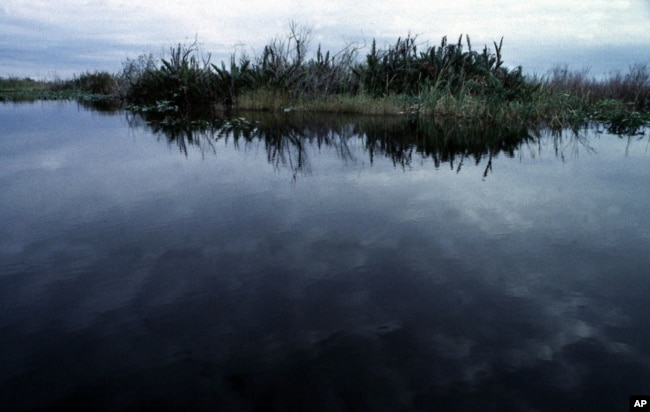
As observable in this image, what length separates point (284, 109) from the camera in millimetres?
17469

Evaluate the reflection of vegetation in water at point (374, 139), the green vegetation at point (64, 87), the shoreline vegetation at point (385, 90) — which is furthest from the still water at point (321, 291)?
→ the green vegetation at point (64, 87)

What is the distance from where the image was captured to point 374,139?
400 inches

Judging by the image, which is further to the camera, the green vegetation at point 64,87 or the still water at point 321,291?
the green vegetation at point 64,87

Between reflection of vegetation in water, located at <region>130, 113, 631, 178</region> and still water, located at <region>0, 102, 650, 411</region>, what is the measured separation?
1.65 meters

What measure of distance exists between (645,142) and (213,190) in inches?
388

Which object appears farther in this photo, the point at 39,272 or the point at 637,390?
the point at 39,272

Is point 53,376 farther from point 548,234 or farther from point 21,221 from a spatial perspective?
point 548,234

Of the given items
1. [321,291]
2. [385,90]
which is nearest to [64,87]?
[385,90]

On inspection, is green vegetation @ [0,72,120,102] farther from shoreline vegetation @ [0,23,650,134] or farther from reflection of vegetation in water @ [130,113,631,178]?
reflection of vegetation in water @ [130,113,631,178]

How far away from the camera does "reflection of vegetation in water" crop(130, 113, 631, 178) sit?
25.8 ft

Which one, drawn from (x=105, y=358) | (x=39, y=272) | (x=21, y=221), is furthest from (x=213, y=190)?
(x=105, y=358)

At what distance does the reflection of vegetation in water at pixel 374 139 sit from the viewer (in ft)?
25.8

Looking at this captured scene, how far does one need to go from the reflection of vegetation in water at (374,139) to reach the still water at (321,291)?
1.65 m

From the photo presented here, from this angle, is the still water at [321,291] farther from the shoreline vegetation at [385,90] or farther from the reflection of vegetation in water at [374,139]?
the shoreline vegetation at [385,90]
